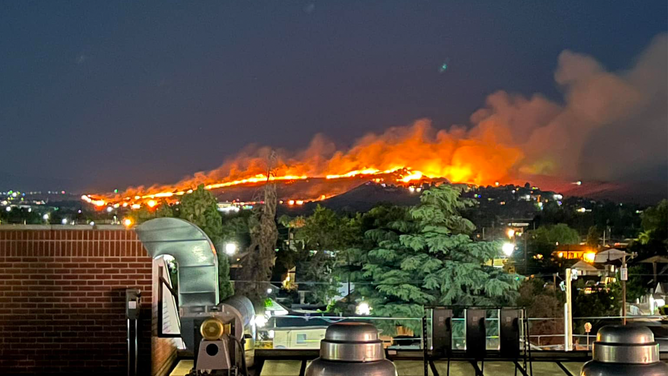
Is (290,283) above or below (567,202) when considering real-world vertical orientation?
below

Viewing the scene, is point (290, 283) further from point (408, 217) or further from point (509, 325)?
point (509, 325)

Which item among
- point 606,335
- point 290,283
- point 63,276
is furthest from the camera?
point 290,283

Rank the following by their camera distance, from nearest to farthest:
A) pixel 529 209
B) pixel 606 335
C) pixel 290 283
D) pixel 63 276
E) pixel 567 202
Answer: pixel 606 335
pixel 63 276
pixel 290 283
pixel 529 209
pixel 567 202

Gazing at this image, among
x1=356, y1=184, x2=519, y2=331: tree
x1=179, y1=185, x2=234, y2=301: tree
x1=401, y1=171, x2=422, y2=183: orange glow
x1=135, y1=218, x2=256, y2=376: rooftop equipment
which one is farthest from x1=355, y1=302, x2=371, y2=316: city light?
x1=401, y1=171, x2=422, y2=183: orange glow

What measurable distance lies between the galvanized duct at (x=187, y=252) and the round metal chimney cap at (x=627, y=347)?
6162 mm

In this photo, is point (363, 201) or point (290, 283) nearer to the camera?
point (290, 283)

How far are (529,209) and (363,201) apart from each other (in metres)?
17.3

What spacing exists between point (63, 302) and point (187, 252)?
1.66 metres

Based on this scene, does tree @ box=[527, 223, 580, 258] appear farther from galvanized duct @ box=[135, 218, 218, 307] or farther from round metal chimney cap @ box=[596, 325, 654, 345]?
round metal chimney cap @ box=[596, 325, 654, 345]

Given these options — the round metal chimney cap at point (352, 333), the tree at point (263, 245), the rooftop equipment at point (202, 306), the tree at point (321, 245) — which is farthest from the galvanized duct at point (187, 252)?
the tree at point (263, 245)

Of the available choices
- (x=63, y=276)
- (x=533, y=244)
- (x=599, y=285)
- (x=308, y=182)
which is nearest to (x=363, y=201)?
(x=308, y=182)

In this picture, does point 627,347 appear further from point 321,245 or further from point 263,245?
point 321,245

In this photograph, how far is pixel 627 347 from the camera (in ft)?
14.7

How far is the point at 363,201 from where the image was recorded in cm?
7100
